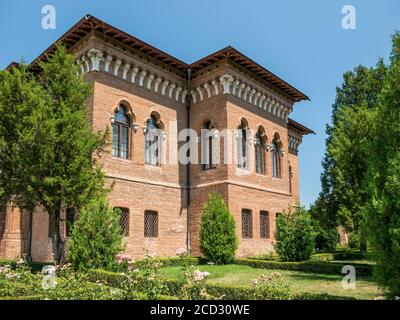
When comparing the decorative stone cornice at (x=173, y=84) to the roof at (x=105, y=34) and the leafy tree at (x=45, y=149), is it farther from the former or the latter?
the leafy tree at (x=45, y=149)

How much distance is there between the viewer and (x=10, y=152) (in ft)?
41.4

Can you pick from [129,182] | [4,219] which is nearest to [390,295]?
[129,182]

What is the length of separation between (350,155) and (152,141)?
937 cm

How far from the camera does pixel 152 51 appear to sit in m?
17.1

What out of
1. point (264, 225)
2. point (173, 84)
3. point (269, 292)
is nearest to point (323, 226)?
point (264, 225)

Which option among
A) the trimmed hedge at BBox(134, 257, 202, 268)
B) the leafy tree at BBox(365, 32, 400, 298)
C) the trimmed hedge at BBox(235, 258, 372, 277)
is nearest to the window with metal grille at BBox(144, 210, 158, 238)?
the trimmed hedge at BBox(134, 257, 202, 268)

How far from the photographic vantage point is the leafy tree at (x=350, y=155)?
18130 mm

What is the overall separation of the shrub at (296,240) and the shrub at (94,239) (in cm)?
731

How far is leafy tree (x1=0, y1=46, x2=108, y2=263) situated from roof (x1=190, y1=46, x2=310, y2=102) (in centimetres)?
729

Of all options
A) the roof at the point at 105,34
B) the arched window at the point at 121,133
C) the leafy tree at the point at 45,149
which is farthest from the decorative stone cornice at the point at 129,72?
the leafy tree at the point at 45,149

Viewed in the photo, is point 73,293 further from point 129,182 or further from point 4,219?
point 4,219

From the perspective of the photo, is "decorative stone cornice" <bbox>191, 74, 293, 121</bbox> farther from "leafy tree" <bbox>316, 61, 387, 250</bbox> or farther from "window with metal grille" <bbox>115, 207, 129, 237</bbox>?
"window with metal grille" <bbox>115, 207, 129, 237</bbox>
